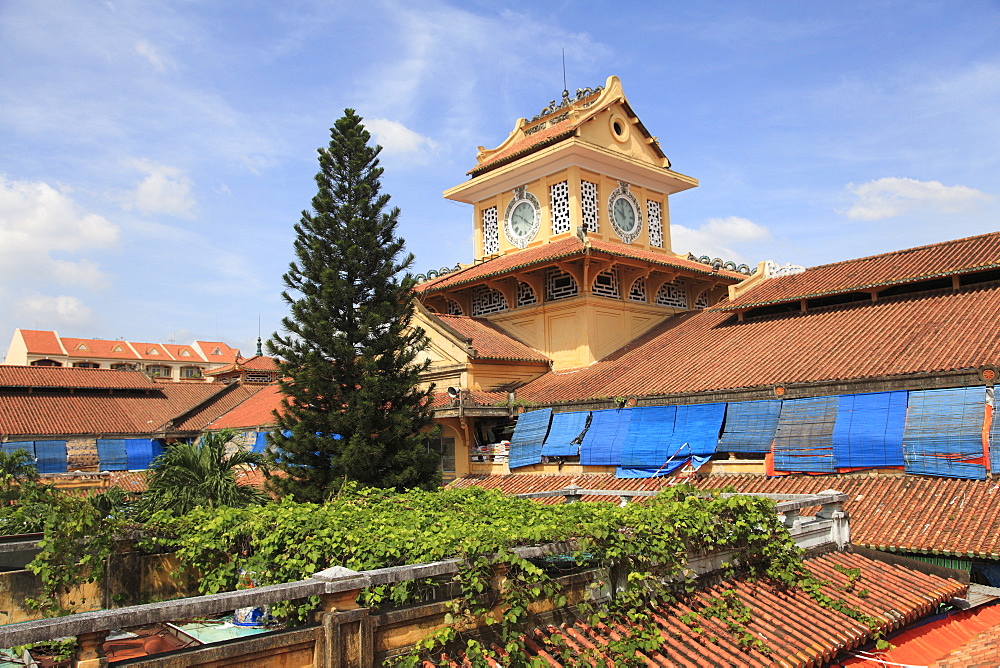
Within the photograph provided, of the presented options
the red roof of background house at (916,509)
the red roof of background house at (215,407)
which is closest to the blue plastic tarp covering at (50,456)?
the red roof of background house at (215,407)

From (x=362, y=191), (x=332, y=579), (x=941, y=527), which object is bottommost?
(x=941, y=527)

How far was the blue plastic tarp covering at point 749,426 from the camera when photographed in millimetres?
13633

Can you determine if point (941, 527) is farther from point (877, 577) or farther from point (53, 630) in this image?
point (53, 630)

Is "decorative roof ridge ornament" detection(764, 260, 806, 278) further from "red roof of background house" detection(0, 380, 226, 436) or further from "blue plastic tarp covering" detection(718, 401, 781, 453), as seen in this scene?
"red roof of background house" detection(0, 380, 226, 436)

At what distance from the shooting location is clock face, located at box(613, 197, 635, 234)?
77.1 ft

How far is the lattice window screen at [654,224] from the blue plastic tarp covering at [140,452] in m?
21.3

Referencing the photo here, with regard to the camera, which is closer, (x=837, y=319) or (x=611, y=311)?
(x=837, y=319)

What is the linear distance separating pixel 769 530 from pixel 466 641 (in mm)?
4319

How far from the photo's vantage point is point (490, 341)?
20469mm

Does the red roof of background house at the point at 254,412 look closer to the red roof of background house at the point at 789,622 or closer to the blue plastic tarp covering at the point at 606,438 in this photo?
the blue plastic tarp covering at the point at 606,438

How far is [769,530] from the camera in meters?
8.23

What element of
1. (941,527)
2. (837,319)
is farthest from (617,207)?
(941,527)

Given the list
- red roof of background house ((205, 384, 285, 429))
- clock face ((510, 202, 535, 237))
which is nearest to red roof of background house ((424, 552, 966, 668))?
clock face ((510, 202, 535, 237))

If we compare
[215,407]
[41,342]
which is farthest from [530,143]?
[41,342]
